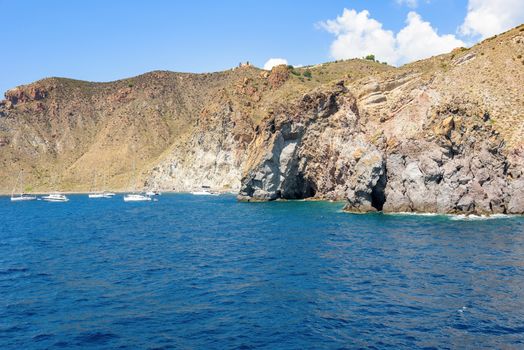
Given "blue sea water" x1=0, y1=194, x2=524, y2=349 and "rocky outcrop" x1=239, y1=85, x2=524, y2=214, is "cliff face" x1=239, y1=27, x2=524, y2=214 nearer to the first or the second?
"rocky outcrop" x1=239, y1=85, x2=524, y2=214

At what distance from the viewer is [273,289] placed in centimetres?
3409

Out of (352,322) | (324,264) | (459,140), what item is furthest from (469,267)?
(459,140)

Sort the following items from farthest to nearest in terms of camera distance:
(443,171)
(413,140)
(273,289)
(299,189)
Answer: (299,189) < (413,140) < (443,171) < (273,289)

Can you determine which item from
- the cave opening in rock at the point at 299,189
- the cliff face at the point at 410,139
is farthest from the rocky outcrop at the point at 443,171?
the cave opening in rock at the point at 299,189

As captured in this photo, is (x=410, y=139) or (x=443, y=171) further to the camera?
(x=410, y=139)

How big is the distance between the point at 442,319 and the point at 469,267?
1348 centimetres

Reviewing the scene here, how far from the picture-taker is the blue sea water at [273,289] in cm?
2477

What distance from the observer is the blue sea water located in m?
24.8

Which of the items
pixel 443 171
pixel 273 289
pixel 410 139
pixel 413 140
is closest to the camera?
pixel 273 289

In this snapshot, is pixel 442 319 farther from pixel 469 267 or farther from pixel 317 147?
pixel 317 147

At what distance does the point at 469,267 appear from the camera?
38.5 metres

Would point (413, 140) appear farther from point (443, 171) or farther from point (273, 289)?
point (273, 289)

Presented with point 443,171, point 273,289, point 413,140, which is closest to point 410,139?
point 413,140

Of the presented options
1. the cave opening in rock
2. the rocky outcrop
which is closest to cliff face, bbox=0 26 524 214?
the rocky outcrop
